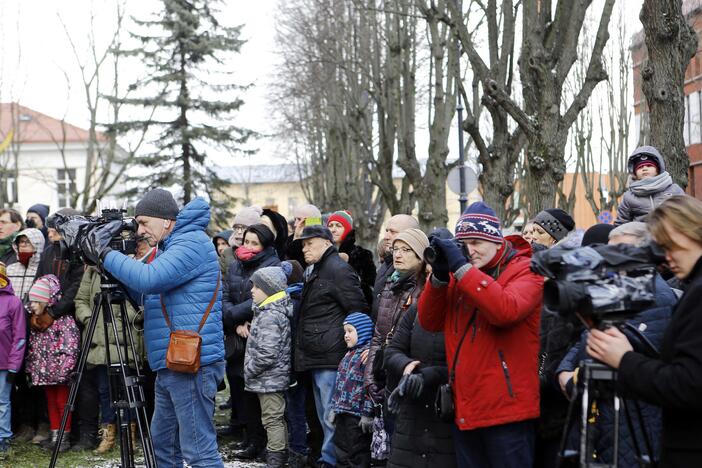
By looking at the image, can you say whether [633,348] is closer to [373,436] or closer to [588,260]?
[588,260]

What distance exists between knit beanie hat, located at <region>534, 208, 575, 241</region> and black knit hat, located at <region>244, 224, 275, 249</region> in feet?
8.79

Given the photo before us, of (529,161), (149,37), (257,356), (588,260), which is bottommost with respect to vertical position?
(257,356)

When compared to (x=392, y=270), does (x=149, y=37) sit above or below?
above

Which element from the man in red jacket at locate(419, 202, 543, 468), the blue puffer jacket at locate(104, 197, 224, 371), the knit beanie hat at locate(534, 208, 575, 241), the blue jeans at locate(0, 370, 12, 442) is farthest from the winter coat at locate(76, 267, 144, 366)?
the man in red jacket at locate(419, 202, 543, 468)

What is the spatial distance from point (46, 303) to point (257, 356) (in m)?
2.60

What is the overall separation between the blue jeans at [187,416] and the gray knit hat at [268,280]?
6.22ft

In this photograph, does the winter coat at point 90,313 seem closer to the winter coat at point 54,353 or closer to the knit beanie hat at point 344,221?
the winter coat at point 54,353

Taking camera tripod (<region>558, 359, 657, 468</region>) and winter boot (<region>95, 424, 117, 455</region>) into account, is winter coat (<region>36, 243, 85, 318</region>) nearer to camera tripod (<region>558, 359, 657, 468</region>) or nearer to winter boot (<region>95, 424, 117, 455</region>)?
winter boot (<region>95, 424, 117, 455</region>)

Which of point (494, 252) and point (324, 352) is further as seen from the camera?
point (324, 352)

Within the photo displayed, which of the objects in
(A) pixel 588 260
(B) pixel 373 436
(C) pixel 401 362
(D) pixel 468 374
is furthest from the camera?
(B) pixel 373 436

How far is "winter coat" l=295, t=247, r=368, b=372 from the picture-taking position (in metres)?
7.59

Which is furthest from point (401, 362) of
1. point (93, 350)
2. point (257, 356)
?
point (93, 350)

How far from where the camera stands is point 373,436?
270 inches

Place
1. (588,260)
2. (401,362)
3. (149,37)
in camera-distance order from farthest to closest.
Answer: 1. (149,37)
2. (401,362)
3. (588,260)
